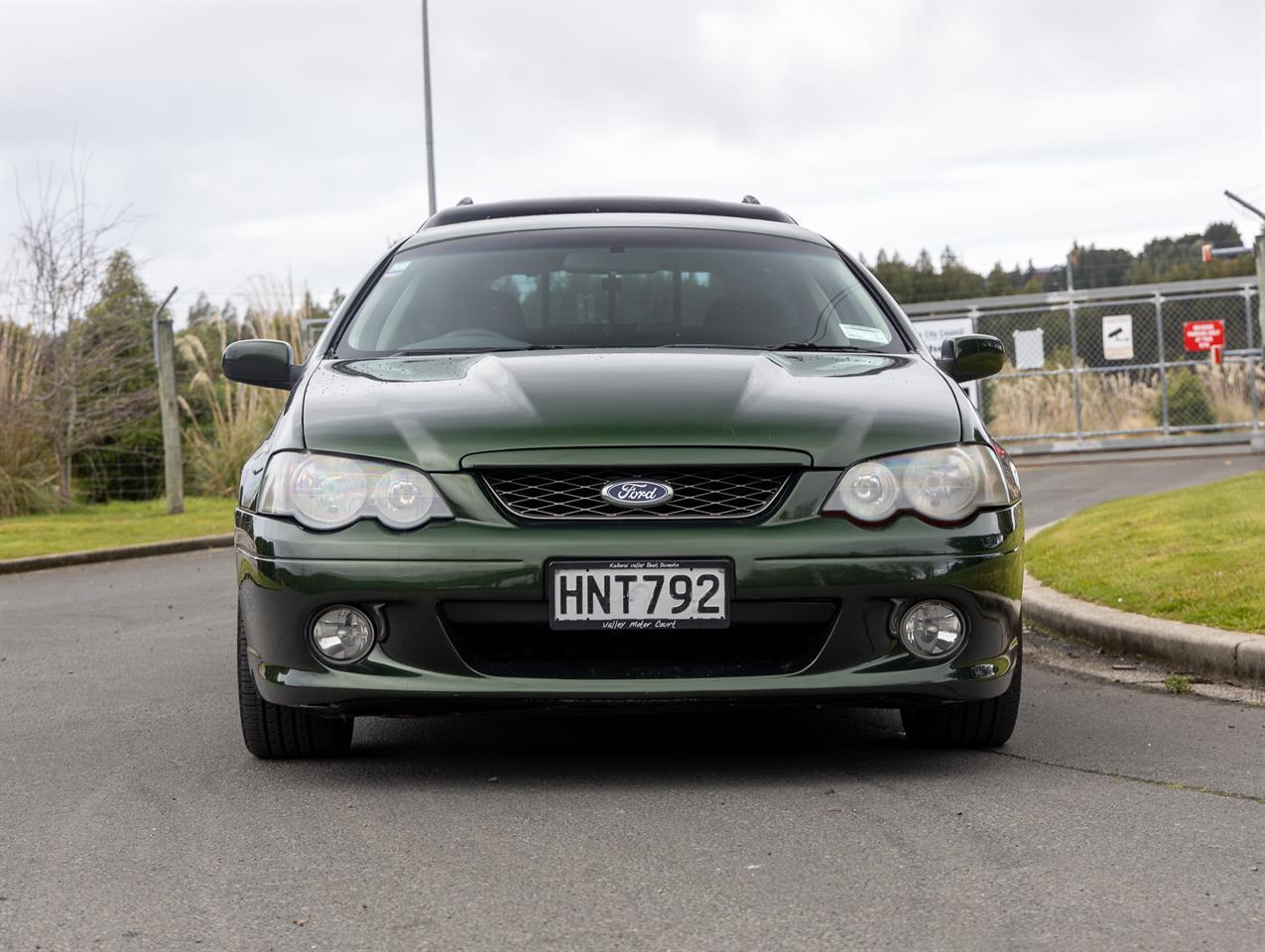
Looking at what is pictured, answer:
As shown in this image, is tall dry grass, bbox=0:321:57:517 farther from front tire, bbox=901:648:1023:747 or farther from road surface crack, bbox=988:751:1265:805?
road surface crack, bbox=988:751:1265:805

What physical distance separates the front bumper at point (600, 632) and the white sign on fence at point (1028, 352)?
22913 millimetres

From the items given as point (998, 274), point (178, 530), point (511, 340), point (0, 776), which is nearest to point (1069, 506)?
point (178, 530)

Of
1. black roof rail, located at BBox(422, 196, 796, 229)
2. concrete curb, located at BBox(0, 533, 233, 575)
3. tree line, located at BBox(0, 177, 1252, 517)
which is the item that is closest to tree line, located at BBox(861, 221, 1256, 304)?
tree line, located at BBox(0, 177, 1252, 517)

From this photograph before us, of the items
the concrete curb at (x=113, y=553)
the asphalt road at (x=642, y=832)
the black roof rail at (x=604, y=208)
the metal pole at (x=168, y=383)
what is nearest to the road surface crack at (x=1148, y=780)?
the asphalt road at (x=642, y=832)

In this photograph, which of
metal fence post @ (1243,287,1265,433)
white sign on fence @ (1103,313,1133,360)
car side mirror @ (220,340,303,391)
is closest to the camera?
car side mirror @ (220,340,303,391)

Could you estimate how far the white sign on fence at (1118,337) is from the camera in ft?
85.8

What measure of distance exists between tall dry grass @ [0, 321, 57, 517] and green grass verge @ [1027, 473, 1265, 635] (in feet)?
37.5

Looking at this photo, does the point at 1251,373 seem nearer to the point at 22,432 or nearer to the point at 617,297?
the point at 22,432

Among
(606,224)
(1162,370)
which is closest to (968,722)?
(606,224)

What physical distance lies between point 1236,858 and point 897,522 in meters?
1.11

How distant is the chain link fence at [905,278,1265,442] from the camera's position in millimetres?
26094

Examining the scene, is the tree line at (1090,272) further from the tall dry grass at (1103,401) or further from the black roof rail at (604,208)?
the black roof rail at (604,208)

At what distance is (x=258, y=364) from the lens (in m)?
5.38

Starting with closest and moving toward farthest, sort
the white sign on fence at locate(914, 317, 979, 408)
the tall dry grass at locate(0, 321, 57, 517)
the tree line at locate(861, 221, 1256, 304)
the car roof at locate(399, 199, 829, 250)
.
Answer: the car roof at locate(399, 199, 829, 250)
the tall dry grass at locate(0, 321, 57, 517)
the white sign on fence at locate(914, 317, 979, 408)
the tree line at locate(861, 221, 1256, 304)
